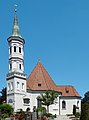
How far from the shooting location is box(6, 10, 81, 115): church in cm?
6894

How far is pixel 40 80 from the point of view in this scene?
74562 mm

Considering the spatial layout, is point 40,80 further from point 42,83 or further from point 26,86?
point 26,86

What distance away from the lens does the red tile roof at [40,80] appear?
7307 centimetres

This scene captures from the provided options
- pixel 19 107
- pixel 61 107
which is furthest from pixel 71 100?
pixel 19 107

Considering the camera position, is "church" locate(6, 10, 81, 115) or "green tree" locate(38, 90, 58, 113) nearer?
"green tree" locate(38, 90, 58, 113)

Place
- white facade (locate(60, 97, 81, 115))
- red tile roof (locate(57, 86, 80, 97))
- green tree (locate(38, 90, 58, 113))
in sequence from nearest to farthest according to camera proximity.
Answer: green tree (locate(38, 90, 58, 113)) → white facade (locate(60, 97, 81, 115)) → red tile roof (locate(57, 86, 80, 97))

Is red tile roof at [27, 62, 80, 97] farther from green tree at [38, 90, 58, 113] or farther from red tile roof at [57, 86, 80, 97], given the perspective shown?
green tree at [38, 90, 58, 113]

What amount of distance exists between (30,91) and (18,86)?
389cm

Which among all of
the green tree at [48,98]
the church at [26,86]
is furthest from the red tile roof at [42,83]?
the green tree at [48,98]

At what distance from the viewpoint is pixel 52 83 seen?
7756cm

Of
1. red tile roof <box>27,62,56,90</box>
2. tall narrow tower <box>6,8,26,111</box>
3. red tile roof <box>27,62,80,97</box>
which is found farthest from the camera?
red tile roof <box>27,62,80,97</box>

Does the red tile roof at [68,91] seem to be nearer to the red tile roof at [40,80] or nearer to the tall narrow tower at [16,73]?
the red tile roof at [40,80]

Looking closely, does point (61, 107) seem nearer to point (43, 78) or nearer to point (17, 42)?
point (43, 78)

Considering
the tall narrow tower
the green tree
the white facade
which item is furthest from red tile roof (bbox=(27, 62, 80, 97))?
the green tree
